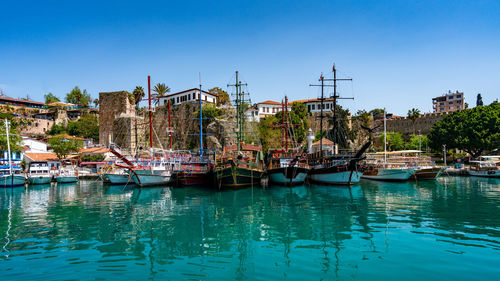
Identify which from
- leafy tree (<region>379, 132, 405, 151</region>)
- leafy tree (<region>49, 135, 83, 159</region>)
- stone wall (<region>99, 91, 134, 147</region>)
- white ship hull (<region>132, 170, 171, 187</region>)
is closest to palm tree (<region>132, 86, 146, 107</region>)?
stone wall (<region>99, 91, 134, 147</region>)

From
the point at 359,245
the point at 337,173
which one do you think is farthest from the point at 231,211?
the point at 337,173

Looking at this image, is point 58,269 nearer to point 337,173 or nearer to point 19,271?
point 19,271

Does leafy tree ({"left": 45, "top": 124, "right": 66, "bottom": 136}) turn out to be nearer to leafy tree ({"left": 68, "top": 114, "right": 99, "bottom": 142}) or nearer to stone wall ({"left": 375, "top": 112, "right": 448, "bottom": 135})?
leafy tree ({"left": 68, "top": 114, "right": 99, "bottom": 142})

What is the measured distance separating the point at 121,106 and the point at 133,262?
55.5 m

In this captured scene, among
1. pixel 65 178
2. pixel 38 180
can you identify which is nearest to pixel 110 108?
pixel 65 178

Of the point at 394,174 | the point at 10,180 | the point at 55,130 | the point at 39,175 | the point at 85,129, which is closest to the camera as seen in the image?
the point at 10,180

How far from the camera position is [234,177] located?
2578 centimetres

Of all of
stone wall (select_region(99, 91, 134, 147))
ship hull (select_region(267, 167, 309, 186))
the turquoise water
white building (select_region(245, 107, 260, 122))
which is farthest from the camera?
stone wall (select_region(99, 91, 134, 147))

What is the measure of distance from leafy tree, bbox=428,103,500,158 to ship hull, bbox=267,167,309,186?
30.5 m

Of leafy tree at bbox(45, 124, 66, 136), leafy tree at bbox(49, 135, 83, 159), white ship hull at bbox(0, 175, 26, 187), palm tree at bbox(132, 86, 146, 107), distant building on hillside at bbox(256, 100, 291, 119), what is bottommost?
white ship hull at bbox(0, 175, 26, 187)

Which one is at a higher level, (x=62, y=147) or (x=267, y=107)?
(x=267, y=107)

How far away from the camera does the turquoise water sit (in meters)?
7.79

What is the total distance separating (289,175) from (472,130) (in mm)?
33411

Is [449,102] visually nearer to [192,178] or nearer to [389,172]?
[389,172]
